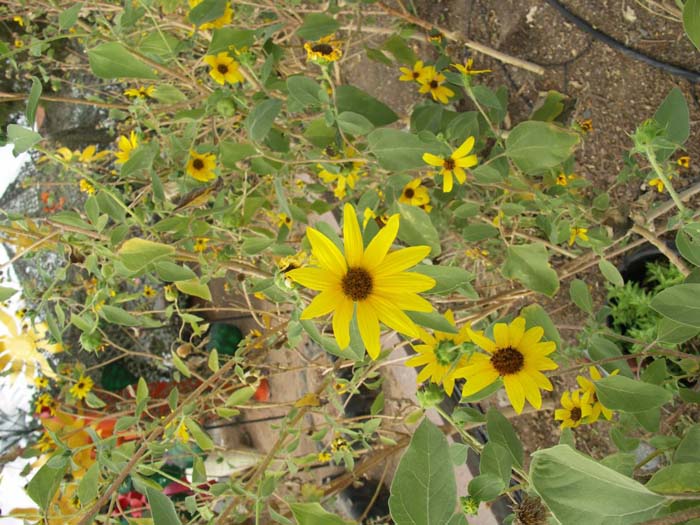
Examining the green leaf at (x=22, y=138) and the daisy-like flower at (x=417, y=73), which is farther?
the daisy-like flower at (x=417, y=73)

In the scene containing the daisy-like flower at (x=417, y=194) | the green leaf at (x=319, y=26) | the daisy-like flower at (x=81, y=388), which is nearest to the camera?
the green leaf at (x=319, y=26)

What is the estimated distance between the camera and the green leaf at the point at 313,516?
0.58 metres

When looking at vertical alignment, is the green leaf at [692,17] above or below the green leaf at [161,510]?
above

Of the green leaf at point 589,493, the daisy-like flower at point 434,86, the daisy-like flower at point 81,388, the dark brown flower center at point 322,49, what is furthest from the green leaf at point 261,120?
the daisy-like flower at point 81,388

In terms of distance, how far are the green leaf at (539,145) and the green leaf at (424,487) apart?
0.48 meters

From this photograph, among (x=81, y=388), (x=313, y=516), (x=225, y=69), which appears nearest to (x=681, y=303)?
(x=313, y=516)

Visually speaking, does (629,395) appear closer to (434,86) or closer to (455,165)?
(455,165)

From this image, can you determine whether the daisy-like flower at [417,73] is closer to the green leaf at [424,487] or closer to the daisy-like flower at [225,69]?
the daisy-like flower at [225,69]

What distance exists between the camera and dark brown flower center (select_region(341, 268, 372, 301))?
0.61 m

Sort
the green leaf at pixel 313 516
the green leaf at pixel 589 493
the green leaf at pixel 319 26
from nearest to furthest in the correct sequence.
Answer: the green leaf at pixel 589 493
the green leaf at pixel 313 516
the green leaf at pixel 319 26

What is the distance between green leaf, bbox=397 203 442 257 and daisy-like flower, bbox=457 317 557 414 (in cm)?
12

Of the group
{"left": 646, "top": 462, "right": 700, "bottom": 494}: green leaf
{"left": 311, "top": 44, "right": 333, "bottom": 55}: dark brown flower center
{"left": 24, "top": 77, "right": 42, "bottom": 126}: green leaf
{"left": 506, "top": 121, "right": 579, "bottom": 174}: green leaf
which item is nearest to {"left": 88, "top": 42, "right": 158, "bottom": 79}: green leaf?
{"left": 24, "top": 77, "right": 42, "bottom": 126}: green leaf

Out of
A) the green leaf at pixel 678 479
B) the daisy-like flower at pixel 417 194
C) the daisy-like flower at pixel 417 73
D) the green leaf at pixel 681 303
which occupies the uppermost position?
the green leaf at pixel 681 303

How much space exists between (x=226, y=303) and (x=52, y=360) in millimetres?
1014
